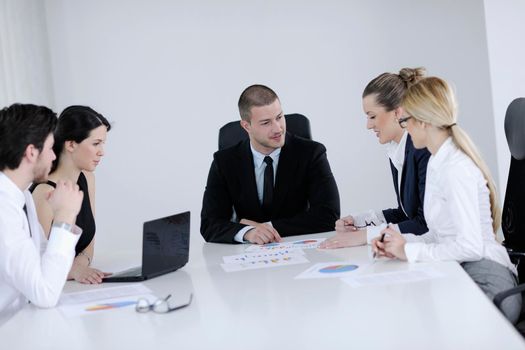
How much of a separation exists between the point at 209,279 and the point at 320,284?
0.46 meters

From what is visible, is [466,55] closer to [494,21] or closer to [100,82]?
[494,21]

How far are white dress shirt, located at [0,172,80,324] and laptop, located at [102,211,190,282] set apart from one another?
0.30m

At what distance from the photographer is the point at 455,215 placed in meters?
2.52

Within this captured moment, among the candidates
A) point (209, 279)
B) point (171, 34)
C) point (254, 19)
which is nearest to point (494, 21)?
point (254, 19)

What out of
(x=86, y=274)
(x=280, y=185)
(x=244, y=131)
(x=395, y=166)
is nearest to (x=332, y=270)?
(x=86, y=274)

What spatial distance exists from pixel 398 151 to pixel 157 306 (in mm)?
1576

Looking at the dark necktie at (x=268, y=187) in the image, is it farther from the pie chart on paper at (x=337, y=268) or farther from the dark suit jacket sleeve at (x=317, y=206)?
the pie chart on paper at (x=337, y=268)

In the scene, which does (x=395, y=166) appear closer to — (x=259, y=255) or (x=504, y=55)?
(x=259, y=255)

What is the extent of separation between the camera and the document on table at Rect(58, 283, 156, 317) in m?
2.30

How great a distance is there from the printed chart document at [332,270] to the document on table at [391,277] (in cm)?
9

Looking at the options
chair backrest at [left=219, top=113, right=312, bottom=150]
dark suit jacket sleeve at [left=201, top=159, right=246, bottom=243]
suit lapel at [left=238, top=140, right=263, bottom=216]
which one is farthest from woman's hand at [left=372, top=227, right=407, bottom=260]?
chair backrest at [left=219, top=113, right=312, bottom=150]

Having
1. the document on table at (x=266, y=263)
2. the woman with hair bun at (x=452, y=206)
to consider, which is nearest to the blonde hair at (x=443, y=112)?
the woman with hair bun at (x=452, y=206)

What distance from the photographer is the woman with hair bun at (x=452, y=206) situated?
8.20 ft

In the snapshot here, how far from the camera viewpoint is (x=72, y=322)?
2.16 meters
